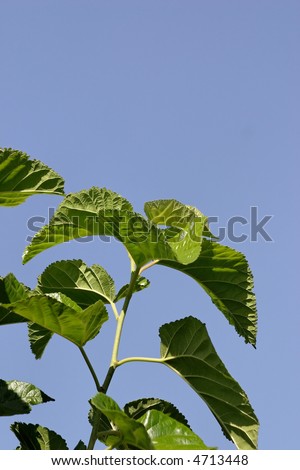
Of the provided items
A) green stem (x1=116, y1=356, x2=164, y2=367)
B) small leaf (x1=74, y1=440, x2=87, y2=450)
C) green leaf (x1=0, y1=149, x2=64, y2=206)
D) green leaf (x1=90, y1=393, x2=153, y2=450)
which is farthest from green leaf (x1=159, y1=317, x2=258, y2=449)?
green leaf (x1=0, y1=149, x2=64, y2=206)

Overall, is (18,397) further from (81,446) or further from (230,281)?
(230,281)

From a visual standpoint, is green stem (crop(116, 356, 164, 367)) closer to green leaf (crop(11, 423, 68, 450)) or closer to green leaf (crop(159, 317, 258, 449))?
green leaf (crop(159, 317, 258, 449))

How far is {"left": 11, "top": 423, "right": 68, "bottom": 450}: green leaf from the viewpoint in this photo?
8.75 ft

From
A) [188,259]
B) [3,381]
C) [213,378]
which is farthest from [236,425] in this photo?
[3,381]

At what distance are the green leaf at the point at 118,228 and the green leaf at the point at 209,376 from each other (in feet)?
1.09

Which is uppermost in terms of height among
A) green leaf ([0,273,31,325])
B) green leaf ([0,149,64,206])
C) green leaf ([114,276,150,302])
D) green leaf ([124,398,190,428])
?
green leaf ([0,149,64,206])

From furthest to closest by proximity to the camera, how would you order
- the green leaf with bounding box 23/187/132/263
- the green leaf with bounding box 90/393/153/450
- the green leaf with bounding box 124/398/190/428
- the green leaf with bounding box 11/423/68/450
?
the green leaf with bounding box 124/398/190/428 < the green leaf with bounding box 11/423/68/450 < the green leaf with bounding box 23/187/132/263 < the green leaf with bounding box 90/393/153/450

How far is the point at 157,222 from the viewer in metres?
2.84

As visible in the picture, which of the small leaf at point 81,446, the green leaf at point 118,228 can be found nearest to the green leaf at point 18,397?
the small leaf at point 81,446

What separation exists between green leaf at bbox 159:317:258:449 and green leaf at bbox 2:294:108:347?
15.7 inches
